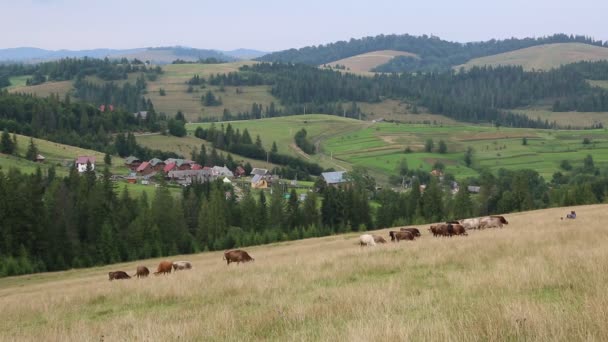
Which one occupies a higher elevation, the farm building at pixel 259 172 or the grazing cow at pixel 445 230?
the grazing cow at pixel 445 230

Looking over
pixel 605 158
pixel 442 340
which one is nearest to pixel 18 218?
pixel 442 340

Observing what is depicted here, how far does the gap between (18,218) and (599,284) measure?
73.4 m

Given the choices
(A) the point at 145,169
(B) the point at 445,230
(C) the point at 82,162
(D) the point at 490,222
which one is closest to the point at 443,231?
(B) the point at 445,230

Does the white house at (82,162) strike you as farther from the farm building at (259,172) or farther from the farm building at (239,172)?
the farm building at (259,172)

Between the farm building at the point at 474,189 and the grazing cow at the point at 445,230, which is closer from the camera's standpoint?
the grazing cow at the point at 445,230

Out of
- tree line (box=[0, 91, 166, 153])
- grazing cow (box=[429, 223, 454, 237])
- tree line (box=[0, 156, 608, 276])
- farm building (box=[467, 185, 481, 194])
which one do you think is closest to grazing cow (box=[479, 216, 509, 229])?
grazing cow (box=[429, 223, 454, 237])

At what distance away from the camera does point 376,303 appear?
1062 cm

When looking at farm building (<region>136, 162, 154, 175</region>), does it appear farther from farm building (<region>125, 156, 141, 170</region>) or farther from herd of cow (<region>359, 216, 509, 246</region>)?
herd of cow (<region>359, 216, 509, 246</region>)

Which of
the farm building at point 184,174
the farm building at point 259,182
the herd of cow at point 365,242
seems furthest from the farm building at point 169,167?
the herd of cow at point 365,242

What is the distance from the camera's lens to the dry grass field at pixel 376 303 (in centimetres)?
747

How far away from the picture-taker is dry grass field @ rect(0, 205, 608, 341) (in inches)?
294

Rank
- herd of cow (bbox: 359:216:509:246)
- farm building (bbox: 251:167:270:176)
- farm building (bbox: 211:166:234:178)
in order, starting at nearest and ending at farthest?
herd of cow (bbox: 359:216:509:246), farm building (bbox: 211:166:234:178), farm building (bbox: 251:167:270:176)

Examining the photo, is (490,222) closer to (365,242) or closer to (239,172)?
(365,242)

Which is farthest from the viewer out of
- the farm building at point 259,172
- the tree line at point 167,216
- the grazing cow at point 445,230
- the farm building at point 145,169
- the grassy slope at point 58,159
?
the farm building at point 259,172
